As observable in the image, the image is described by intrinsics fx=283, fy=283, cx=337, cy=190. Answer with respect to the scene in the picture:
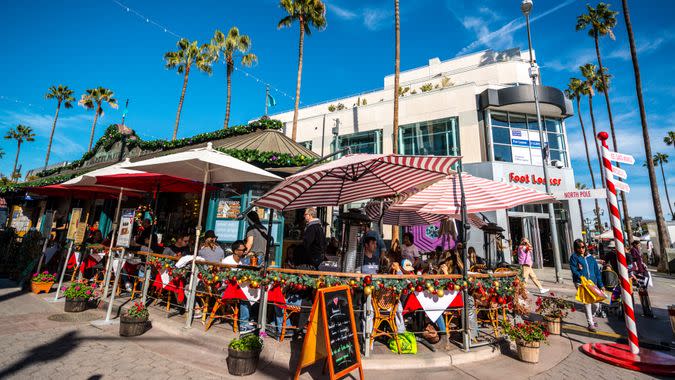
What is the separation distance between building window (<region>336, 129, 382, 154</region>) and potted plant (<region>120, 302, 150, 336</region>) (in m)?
16.8

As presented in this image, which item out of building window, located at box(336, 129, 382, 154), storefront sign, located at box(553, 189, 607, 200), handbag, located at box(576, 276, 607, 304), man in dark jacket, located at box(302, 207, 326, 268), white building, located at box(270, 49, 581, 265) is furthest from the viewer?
building window, located at box(336, 129, 382, 154)

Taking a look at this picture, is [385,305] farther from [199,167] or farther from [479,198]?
[199,167]

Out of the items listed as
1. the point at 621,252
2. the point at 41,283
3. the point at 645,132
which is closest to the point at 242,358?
the point at 621,252

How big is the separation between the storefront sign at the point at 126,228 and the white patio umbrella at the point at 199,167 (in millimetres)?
1660

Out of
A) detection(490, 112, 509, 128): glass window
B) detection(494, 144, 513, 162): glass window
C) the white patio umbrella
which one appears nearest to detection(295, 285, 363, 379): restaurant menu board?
the white patio umbrella

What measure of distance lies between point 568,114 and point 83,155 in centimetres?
3097

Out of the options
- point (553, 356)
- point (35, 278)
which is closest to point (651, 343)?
point (553, 356)

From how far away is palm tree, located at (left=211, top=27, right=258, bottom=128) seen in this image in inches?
799

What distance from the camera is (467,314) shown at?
450 centimetres

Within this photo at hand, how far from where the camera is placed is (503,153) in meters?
17.6

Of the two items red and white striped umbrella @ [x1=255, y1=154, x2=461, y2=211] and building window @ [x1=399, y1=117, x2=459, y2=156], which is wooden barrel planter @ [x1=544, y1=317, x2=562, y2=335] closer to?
red and white striped umbrella @ [x1=255, y1=154, x2=461, y2=211]

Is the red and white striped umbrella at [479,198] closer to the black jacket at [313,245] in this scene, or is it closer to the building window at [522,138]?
the black jacket at [313,245]

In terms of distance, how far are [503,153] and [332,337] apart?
17915 millimetres

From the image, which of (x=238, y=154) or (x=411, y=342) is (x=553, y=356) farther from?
(x=238, y=154)
